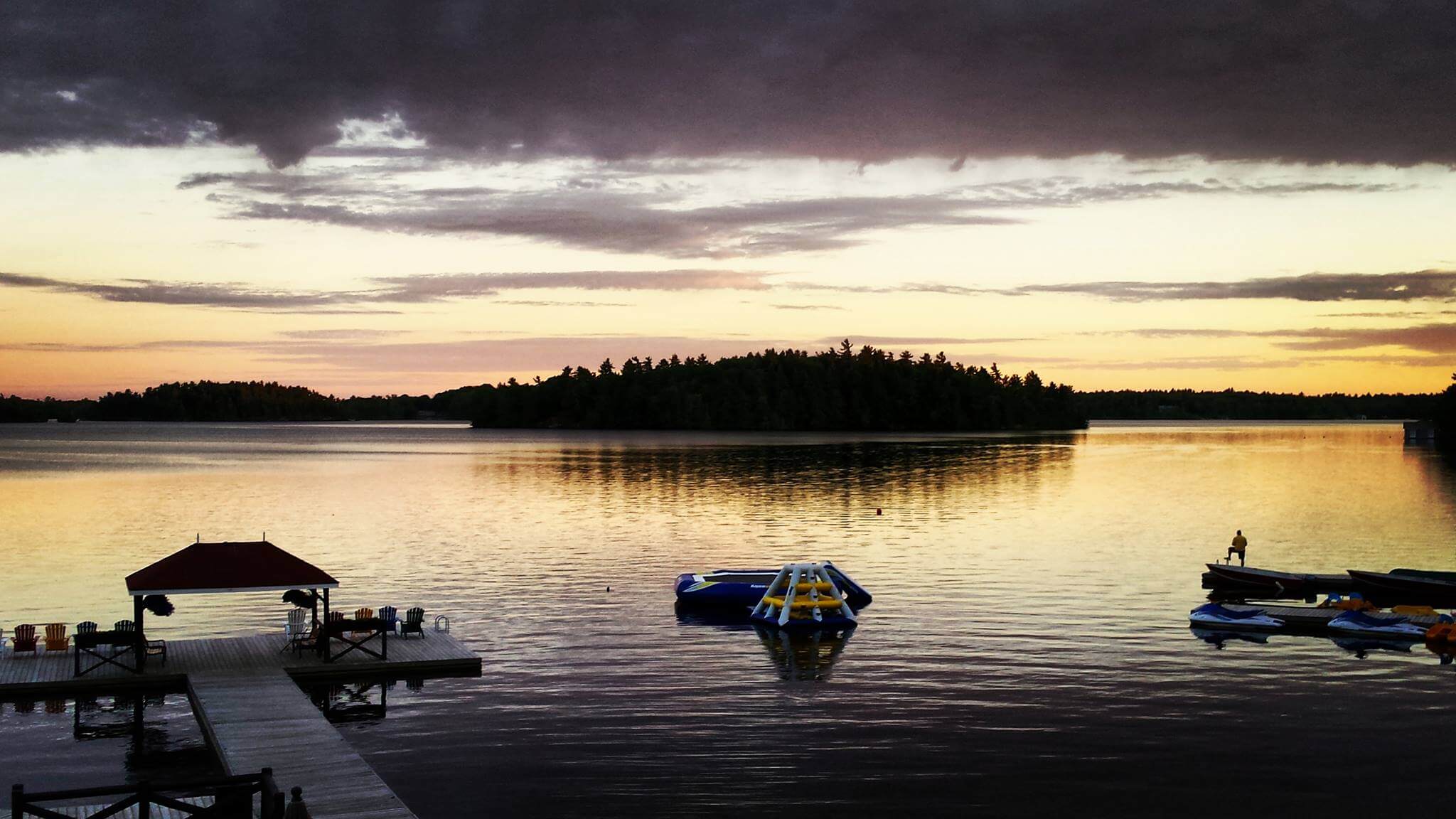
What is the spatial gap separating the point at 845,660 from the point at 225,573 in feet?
63.4

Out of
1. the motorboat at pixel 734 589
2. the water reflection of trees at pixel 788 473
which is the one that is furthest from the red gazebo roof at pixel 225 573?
the water reflection of trees at pixel 788 473

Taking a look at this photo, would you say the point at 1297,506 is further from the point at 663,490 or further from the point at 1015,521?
the point at 663,490

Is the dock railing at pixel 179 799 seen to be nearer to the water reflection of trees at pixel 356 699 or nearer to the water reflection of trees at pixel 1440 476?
the water reflection of trees at pixel 356 699

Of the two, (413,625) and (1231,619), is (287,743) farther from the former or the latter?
(1231,619)

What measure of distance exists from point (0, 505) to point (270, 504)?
66.8ft

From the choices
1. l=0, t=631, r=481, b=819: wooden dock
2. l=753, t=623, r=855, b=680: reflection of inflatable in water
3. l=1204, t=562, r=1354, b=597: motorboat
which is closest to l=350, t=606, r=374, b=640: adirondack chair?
l=0, t=631, r=481, b=819: wooden dock

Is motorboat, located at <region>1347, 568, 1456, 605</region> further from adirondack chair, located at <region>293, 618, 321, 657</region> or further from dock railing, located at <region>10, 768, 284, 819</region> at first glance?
dock railing, located at <region>10, 768, 284, 819</region>

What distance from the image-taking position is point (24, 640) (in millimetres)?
36562

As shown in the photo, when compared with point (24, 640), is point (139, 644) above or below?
above

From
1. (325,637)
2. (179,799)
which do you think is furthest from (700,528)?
(179,799)

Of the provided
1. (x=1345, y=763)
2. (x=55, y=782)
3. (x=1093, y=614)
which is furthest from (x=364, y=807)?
(x=1093, y=614)

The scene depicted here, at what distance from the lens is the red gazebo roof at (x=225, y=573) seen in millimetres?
33812

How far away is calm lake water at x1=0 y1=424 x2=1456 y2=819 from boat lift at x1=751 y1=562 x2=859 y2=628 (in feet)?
4.53

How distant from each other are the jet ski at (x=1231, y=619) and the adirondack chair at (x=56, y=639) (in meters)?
39.1
